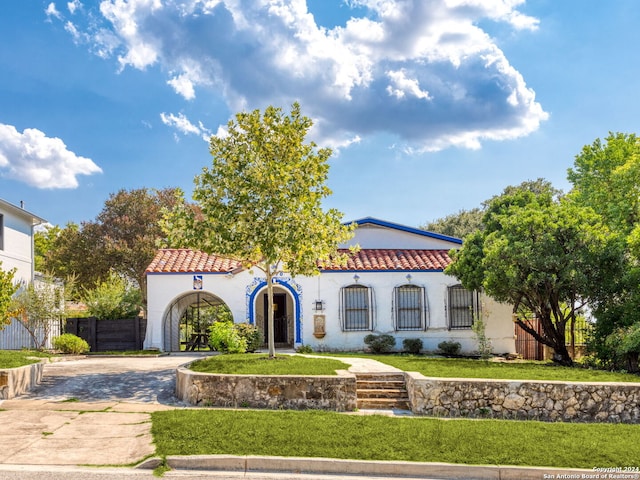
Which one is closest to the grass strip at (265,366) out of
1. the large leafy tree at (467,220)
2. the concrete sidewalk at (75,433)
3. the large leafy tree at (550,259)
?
the concrete sidewalk at (75,433)

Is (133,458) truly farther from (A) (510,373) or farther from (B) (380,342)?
(B) (380,342)

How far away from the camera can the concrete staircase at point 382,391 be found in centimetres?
1141

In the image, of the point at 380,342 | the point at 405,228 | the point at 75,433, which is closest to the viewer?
the point at 75,433

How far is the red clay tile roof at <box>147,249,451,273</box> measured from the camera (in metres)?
20.5

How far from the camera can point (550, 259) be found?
14.8 m

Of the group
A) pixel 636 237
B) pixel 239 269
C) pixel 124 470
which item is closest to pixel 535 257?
pixel 636 237

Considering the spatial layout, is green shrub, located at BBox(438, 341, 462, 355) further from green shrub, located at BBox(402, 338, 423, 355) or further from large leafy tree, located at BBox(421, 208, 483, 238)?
large leafy tree, located at BBox(421, 208, 483, 238)

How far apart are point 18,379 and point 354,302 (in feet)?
37.4

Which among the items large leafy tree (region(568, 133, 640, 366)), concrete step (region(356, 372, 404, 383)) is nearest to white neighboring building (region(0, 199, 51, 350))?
concrete step (region(356, 372, 404, 383))

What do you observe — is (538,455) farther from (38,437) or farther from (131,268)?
(131,268)

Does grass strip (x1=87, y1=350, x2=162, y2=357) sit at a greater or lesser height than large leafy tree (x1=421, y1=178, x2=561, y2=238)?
lesser

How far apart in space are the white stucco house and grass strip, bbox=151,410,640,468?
1055 cm

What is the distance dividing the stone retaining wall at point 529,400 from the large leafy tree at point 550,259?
4.60 m

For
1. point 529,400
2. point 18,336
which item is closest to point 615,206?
point 529,400
